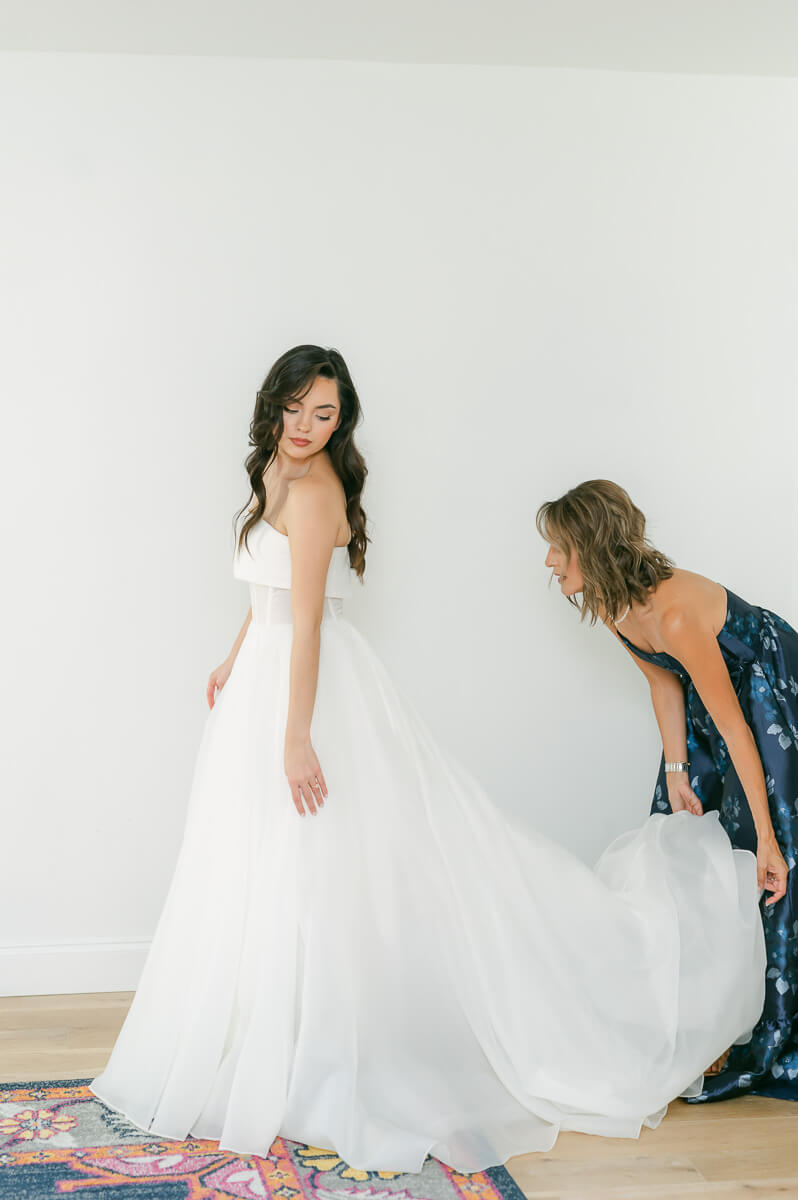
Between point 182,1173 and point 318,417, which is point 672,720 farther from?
point 182,1173

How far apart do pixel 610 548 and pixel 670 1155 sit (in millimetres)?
1323

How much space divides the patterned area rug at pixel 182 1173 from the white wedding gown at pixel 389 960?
33 millimetres

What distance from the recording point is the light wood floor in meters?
1.89

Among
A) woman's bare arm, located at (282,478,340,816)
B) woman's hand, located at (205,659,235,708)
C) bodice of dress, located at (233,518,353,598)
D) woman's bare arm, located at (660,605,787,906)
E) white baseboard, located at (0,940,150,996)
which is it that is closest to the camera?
woman's bare arm, located at (282,478,340,816)

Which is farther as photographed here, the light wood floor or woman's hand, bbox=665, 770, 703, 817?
woman's hand, bbox=665, 770, 703, 817

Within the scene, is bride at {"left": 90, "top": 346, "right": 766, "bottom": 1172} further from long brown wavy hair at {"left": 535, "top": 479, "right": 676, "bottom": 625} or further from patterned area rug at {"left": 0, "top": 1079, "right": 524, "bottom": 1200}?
long brown wavy hair at {"left": 535, "top": 479, "right": 676, "bottom": 625}

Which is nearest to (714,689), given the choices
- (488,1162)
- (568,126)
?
(488,1162)

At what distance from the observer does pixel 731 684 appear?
2.43m

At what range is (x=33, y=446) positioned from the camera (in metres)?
3.00

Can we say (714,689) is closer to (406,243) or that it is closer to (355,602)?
(355,602)

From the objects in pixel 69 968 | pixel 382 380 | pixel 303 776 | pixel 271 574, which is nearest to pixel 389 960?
pixel 303 776

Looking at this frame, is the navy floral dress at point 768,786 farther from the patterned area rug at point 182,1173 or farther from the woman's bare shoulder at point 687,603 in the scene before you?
the patterned area rug at point 182,1173

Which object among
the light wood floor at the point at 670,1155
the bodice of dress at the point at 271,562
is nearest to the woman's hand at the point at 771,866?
the light wood floor at the point at 670,1155

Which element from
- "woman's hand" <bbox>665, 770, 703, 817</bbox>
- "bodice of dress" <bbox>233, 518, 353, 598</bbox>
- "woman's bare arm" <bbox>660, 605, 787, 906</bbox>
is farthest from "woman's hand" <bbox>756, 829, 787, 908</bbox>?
"bodice of dress" <bbox>233, 518, 353, 598</bbox>
